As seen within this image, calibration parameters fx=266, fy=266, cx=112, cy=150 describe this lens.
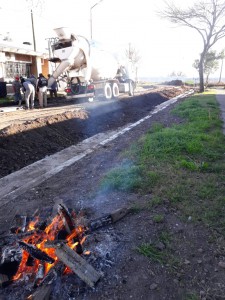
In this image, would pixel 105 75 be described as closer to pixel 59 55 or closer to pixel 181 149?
pixel 59 55

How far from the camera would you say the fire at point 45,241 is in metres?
2.87

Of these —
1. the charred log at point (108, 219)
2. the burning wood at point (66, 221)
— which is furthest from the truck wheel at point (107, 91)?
the burning wood at point (66, 221)

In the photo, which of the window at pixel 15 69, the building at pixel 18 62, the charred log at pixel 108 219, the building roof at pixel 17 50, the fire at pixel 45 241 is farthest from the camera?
the window at pixel 15 69

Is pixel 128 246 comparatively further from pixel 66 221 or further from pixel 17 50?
pixel 17 50

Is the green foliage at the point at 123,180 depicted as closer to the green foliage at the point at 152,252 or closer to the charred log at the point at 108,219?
the charred log at the point at 108,219

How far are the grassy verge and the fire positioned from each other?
1346 millimetres

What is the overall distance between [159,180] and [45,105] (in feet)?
40.0

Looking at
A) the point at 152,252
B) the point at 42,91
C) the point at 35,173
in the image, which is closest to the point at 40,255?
the point at 152,252

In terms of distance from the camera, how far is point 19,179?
6109 mm

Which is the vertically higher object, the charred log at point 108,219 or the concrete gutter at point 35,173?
the charred log at point 108,219

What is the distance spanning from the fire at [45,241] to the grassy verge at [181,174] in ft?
4.42

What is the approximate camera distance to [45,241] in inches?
118

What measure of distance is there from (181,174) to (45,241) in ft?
9.68

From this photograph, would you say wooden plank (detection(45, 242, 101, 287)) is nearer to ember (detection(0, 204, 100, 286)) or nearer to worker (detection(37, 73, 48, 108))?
ember (detection(0, 204, 100, 286))
